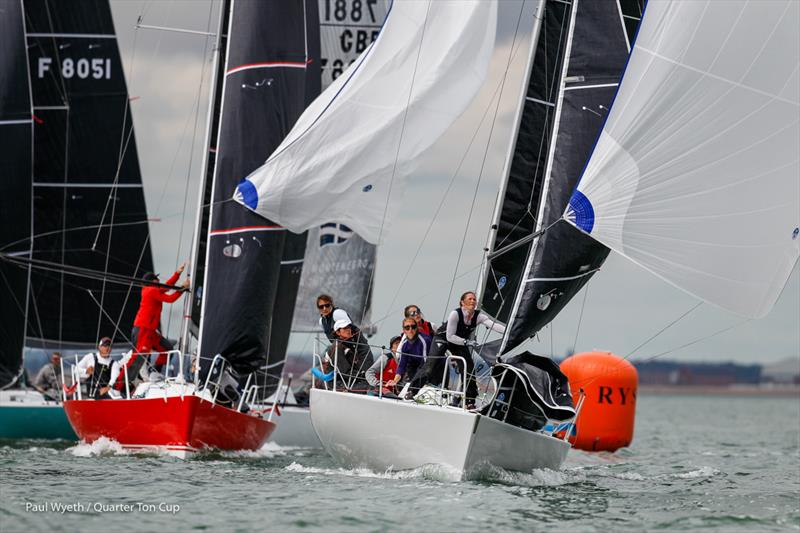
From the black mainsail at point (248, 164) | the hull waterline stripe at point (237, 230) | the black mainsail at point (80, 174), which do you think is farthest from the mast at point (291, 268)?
the black mainsail at point (80, 174)

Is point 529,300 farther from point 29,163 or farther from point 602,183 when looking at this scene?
point 29,163

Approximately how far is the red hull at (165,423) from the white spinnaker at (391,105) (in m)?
3.05

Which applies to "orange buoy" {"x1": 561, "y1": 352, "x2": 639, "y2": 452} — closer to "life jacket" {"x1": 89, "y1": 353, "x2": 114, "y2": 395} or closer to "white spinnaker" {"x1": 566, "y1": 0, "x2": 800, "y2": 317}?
"life jacket" {"x1": 89, "y1": 353, "x2": 114, "y2": 395}

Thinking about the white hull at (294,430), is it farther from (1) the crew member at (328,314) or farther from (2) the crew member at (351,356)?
(2) the crew member at (351,356)

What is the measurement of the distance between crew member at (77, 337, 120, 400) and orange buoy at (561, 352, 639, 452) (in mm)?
7051

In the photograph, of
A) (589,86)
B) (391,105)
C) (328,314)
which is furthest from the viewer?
(391,105)

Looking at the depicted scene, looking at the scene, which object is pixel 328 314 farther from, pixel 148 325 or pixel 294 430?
pixel 294 430

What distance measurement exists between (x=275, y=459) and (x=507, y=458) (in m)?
5.25

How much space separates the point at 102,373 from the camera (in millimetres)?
17781

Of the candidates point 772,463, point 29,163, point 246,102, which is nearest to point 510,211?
point 246,102

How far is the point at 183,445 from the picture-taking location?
632 inches

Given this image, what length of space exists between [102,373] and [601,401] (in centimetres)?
782

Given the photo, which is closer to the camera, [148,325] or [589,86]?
[589,86]

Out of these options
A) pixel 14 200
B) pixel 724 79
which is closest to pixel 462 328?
pixel 724 79
